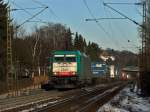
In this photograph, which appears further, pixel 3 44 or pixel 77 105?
pixel 3 44

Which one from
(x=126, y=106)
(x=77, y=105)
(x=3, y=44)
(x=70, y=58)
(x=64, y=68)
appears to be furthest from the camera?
(x=3, y=44)

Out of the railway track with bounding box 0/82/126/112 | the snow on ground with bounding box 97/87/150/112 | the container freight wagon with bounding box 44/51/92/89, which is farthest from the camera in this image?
the container freight wagon with bounding box 44/51/92/89

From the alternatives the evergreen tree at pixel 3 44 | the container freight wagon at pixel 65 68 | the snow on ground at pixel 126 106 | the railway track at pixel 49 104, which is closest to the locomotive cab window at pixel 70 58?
the container freight wagon at pixel 65 68

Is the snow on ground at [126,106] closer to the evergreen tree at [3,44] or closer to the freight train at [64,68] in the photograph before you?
the freight train at [64,68]

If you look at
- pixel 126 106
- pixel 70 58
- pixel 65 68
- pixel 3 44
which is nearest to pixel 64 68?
pixel 65 68

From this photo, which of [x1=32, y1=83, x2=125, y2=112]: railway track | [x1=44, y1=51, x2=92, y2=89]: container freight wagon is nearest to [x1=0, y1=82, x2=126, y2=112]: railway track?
[x1=32, y1=83, x2=125, y2=112]: railway track

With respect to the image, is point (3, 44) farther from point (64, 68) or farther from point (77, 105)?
point (77, 105)

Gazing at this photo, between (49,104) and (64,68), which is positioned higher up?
(64,68)

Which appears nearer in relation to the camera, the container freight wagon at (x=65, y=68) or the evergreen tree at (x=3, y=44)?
the container freight wagon at (x=65, y=68)

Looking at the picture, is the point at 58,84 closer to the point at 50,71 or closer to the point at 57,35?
the point at 50,71

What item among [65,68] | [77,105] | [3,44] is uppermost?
[3,44]

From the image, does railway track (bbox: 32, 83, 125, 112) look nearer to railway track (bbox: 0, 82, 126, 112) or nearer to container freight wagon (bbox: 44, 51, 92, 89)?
railway track (bbox: 0, 82, 126, 112)

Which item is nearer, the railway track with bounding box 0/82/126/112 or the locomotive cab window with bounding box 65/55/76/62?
the railway track with bounding box 0/82/126/112

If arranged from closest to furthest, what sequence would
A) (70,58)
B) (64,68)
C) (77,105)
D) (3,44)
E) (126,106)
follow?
(126,106) → (77,105) → (64,68) → (70,58) → (3,44)
